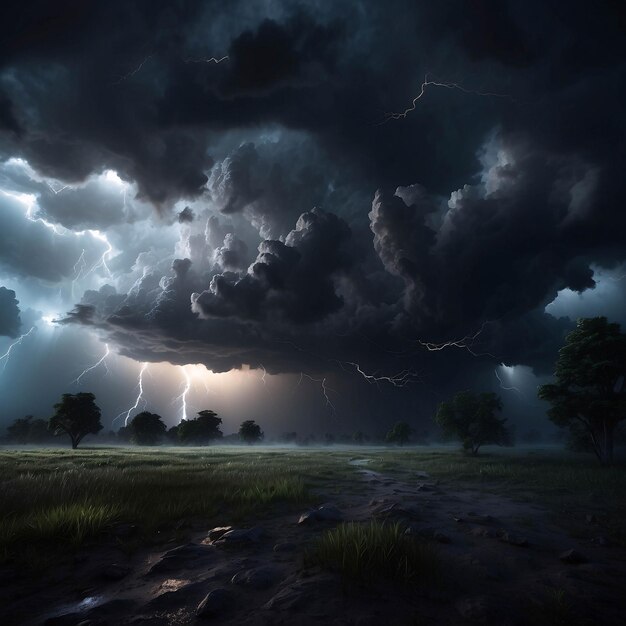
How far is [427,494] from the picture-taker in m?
12.7

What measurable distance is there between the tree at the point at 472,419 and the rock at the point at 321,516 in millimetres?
36749

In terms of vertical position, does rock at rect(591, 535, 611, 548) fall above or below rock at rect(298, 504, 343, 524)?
below

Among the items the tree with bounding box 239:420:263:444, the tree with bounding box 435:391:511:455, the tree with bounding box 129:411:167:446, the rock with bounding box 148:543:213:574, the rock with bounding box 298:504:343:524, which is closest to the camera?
the rock with bounding box 148:543:213:574

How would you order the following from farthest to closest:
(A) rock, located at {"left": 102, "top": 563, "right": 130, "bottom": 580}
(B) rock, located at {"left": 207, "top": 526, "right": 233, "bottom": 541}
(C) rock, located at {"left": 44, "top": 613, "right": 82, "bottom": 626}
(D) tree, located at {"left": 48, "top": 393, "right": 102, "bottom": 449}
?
(D) tree, located at {"left": 48, "top": 393, "right": 102, "bottom": 449} → (B) rock, located at {"left": 207, "top": 526, "right": 233, "bottom": 541} → (A) rock, located at {"left": 102, "top": 563, "right": 130, "bottom": 580} → (C) rock, located at {"left": 44, "top": 613, "right": 82, "bottom": 626}

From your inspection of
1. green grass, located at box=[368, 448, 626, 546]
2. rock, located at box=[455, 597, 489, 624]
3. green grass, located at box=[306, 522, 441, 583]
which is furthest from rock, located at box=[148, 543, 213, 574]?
green grass, located at box=[368, 448, 626, 546]

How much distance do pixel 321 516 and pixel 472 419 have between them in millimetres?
38713

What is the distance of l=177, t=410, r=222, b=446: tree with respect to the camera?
81125 millimetres

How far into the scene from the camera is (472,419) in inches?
1581

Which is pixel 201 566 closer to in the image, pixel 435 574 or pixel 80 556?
pixel 80 556

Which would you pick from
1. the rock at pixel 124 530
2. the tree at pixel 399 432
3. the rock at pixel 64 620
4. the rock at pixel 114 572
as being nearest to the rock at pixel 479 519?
the rock at pixel 114 572

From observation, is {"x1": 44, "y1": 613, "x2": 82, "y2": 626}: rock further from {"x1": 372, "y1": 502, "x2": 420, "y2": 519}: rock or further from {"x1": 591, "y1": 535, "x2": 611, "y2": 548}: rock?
{"x1": 591, "y1": 535, "x2": 611, "y2": 548}: rock

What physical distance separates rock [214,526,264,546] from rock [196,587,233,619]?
2327mm

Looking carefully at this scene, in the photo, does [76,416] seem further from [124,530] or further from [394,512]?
[394,512]

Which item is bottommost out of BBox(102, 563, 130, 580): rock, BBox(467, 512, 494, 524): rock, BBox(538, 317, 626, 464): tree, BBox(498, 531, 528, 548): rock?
BBox(467, 512, 494, 524): rock
